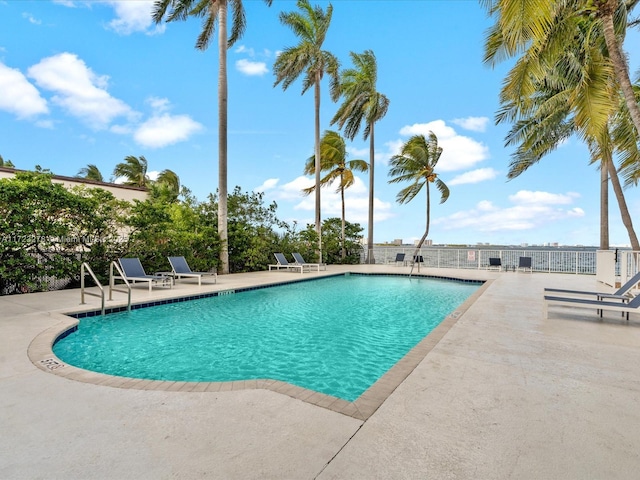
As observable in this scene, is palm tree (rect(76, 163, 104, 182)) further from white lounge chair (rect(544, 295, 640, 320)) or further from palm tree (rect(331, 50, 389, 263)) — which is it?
white lounge chair (rect(544, 295, 640, 320))

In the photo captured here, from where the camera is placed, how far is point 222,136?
1263 cm

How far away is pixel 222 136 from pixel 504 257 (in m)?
14.2

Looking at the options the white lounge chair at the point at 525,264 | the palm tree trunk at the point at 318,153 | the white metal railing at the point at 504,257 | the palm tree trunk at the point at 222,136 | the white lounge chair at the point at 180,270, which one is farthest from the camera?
the palm tree trunk at the point at 318,153

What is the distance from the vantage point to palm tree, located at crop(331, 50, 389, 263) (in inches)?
698

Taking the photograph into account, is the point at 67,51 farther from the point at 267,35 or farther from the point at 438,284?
the point at 438,284

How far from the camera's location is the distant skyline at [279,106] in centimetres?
1220

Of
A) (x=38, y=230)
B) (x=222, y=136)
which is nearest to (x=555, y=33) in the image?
(x=222, y=136)

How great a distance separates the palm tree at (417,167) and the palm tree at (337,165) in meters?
2.12

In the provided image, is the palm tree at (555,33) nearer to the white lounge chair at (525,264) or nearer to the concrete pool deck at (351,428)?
the concrete pool deck at (351,428)

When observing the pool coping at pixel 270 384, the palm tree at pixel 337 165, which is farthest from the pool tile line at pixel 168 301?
the palm tree at pixel 337 165

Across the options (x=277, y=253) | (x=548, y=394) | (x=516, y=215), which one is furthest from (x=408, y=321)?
(x=516, y=215)

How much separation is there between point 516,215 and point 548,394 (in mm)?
20738

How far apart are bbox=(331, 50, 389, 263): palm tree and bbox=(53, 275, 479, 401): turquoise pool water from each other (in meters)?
11.8

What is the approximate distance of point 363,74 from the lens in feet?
61.8
